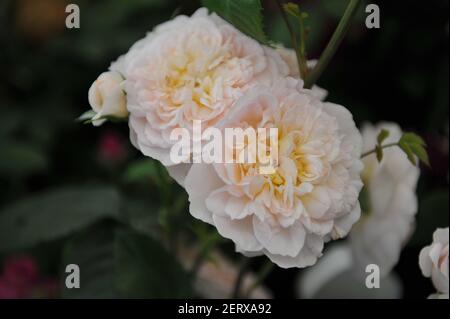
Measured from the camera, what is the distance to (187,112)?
33 centimetres

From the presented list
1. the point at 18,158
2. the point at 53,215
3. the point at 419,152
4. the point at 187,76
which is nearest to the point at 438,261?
the point at 419,152

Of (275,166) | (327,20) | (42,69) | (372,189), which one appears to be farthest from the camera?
(42,69)

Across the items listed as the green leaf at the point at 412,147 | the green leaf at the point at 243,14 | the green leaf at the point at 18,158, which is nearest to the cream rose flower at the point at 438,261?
the green leaf at the point at 412,147

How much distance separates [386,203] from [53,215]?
274 mm

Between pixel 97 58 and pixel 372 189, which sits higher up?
pixel 97 58

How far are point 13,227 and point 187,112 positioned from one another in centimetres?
29

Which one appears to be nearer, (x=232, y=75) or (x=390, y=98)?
(x=232, y=75)

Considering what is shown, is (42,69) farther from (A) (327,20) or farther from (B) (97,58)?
(A) (327,20)

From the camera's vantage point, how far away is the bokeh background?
1.54 ft

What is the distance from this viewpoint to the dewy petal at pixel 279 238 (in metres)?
0.31

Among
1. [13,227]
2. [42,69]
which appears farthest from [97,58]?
[13,227]

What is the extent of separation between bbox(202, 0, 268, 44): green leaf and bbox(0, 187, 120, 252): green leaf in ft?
0.75

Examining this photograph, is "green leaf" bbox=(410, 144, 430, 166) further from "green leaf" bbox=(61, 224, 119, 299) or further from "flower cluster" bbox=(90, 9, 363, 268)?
"green leaf" bbox=(61, 224, 119, 299)

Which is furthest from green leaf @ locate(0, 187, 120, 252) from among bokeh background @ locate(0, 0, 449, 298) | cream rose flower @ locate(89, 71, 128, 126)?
cream rose flower @ locate(89, 71, 128, 126)
